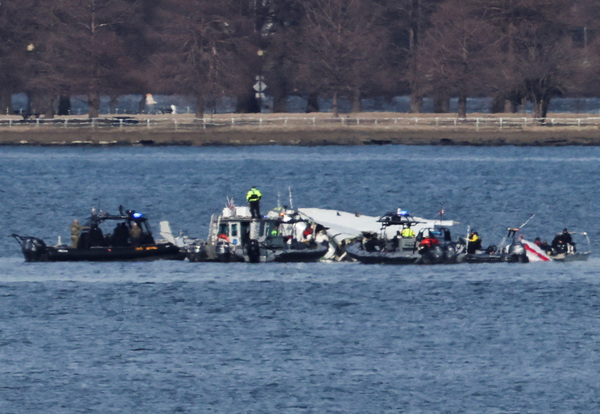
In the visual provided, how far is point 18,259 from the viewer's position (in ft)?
214

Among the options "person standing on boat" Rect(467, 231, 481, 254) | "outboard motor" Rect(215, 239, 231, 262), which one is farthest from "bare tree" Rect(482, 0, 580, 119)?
"outboard motor" Rect(215, 239, 231, 262)

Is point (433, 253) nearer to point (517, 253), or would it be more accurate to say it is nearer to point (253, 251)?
point (517, 253)

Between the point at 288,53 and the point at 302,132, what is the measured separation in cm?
2270

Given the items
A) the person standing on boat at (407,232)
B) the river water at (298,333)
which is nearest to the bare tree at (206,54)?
the river water at (298,333)

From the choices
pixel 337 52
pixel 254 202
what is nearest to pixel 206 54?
pixel 337 52

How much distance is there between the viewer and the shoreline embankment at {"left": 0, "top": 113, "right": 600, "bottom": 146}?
140 meters

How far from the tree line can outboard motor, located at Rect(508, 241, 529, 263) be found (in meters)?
88.4

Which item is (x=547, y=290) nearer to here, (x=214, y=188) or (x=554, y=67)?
(x=214, y=188)

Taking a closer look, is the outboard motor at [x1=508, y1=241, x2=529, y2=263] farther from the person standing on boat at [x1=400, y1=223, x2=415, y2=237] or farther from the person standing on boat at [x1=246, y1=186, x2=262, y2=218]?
the person standing on boat at [x1=246, y1=186, x2=262, y2=218]

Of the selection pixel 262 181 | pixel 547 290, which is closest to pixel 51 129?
pixel 262 181

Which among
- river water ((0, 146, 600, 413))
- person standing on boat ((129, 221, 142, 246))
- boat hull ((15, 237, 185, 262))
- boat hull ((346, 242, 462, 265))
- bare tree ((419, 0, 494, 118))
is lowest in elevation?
river water ((0, 146, 600, 413))

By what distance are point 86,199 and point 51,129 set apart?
4382 centimetres

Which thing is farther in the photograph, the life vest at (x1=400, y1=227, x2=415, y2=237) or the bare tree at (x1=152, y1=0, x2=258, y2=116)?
the bare tree at (x1=152, y1=0, x2=258, y2=116)

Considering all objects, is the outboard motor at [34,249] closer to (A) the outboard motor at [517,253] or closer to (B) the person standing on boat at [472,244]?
(B) the person standing on boat at [472,244]
